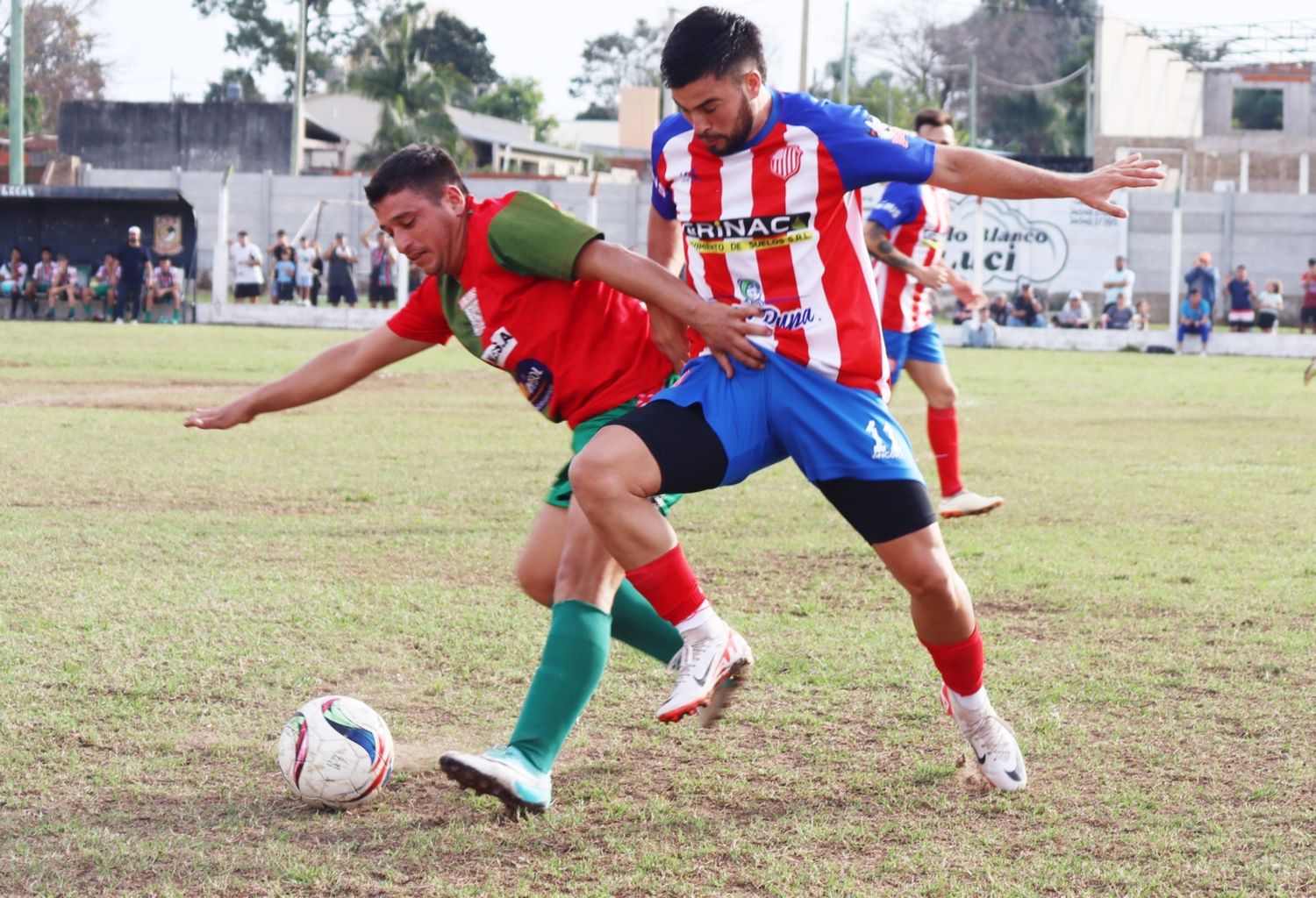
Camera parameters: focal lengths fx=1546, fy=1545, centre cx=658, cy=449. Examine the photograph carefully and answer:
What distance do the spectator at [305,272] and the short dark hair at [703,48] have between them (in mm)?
27626

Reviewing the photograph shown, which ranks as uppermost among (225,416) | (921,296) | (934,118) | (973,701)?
(934,118)

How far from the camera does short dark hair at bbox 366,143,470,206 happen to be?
396 centimetres

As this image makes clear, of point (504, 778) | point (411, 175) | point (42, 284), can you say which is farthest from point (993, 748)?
point (42, 284)

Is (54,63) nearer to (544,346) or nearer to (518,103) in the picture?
(518,103)

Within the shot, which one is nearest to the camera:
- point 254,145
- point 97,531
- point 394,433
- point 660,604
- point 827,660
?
point 660,604

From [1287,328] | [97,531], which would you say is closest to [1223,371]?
[1287,328]

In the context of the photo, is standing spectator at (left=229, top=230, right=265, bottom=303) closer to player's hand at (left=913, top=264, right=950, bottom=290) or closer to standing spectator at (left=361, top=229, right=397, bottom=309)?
standing spectator at (left=361, top=229, right=397, bottom=309)

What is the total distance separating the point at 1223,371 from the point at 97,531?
54.7 feet

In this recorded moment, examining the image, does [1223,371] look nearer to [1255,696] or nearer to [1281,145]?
[1255,696]

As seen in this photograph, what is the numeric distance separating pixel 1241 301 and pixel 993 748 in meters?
25.8

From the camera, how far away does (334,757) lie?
12.3 ft

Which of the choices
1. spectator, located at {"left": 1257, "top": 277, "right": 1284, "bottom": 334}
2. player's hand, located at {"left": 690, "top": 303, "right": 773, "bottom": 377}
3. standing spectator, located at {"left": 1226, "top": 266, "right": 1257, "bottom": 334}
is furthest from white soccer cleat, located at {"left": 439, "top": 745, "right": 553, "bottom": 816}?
spectator, located at {"left": 1257, "top": 277, "right": 1284, "bottom": 334}

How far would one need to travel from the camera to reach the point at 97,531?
7402mm

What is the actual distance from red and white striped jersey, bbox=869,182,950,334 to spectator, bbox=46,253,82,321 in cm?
2373
